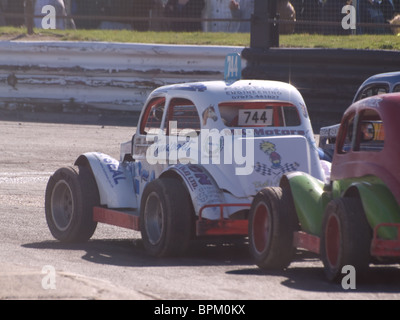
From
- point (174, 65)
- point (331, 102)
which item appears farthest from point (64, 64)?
point (331, 102)

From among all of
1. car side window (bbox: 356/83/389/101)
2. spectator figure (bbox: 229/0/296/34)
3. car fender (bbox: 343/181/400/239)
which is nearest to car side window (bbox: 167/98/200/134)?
car fender (bbox: 343/181/400/239)

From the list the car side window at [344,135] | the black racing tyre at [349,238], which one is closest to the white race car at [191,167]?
the car side window at [344,135]

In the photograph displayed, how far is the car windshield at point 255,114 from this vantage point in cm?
866

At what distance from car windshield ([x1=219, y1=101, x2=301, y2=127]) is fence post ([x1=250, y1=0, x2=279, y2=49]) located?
27.1 ft

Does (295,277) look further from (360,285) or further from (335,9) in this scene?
(335,9)

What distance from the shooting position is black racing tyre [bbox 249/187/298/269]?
7.24m

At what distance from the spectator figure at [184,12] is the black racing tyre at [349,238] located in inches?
538

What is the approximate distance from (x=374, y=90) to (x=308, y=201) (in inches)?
186

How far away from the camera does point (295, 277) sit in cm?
707

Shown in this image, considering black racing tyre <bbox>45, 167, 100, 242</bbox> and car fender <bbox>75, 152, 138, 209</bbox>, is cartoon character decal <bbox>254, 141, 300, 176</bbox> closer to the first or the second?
car fender <bbox>75, 152, 138, 209</bbox>

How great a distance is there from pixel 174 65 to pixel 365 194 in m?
11.3

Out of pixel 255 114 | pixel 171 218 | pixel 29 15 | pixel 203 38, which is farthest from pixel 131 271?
pixel 29 15

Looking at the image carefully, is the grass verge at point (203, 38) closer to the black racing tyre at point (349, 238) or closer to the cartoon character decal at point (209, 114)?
the cartoon character decal at point (209, 114)

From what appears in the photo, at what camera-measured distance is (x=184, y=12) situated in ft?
66.5
